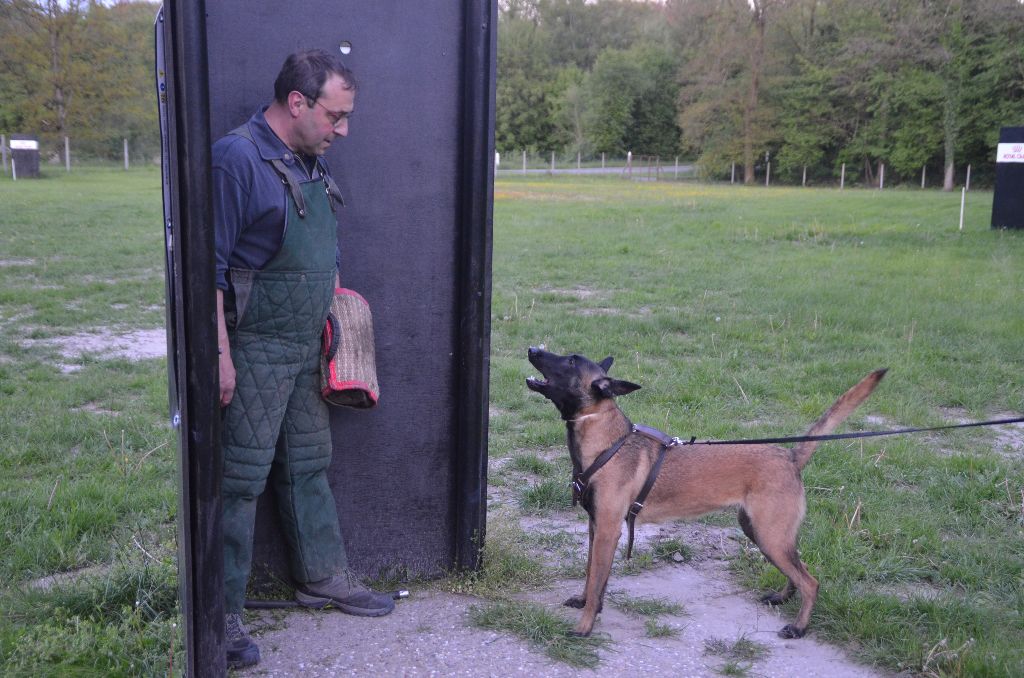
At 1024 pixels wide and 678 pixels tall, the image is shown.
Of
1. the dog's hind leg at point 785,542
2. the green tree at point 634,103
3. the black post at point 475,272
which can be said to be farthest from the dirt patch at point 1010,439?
the green tree at point 634,103

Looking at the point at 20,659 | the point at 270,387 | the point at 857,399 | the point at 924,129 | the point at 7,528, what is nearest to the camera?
the point at 20,659

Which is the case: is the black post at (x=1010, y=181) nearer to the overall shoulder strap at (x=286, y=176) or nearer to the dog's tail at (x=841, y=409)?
the dog's tail at (x=841, y=409)

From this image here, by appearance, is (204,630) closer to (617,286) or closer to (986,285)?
(617,286)

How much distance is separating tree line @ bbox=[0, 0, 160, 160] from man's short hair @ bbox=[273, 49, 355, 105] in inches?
505

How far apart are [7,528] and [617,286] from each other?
8.65 m

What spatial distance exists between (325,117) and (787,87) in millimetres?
56064

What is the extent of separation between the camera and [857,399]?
3879 mm

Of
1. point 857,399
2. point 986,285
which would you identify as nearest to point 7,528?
point 857,399

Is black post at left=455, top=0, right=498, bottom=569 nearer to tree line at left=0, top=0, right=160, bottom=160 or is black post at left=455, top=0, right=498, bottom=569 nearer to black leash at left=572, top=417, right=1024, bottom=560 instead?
black leash at left=572, top=417, right=1024, bottom=560

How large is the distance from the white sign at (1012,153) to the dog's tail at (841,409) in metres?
17.0

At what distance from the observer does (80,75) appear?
1144 inches

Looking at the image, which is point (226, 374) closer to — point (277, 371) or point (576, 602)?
point (277, 371)

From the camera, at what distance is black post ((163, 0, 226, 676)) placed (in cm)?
257

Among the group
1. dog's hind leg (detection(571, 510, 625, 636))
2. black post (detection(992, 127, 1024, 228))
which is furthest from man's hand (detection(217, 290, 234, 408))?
black post (detection(992, 127, 1024, 228))
